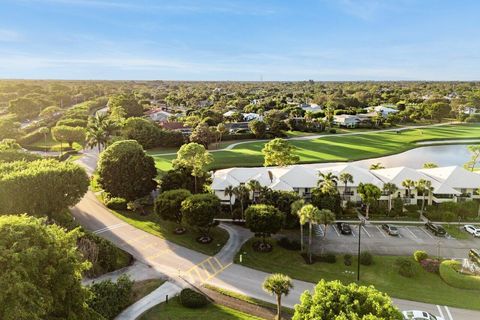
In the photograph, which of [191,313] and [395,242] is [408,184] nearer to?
[395,242]

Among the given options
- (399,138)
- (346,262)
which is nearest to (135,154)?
(346,262)

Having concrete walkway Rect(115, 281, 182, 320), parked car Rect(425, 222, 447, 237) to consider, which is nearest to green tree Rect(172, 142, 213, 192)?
concrete walkway Rect(115, 281, 182, 320)

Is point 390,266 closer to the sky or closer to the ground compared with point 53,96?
closer to the ground

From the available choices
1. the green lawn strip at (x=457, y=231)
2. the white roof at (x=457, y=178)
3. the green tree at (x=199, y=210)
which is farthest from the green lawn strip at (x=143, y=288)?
the white roof at (x=457, y=178)

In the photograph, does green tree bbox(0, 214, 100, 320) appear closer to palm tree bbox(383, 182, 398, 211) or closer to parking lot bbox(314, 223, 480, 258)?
parking lot bbox(314, 223, 480, 258)

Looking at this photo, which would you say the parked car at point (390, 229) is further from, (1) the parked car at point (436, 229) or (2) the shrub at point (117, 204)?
(2) the shrub at point (117, 204)

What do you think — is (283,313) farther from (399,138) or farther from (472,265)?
(399,138)

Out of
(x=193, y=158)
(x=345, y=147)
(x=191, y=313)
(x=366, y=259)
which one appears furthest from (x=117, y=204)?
(x=345, y=147)
